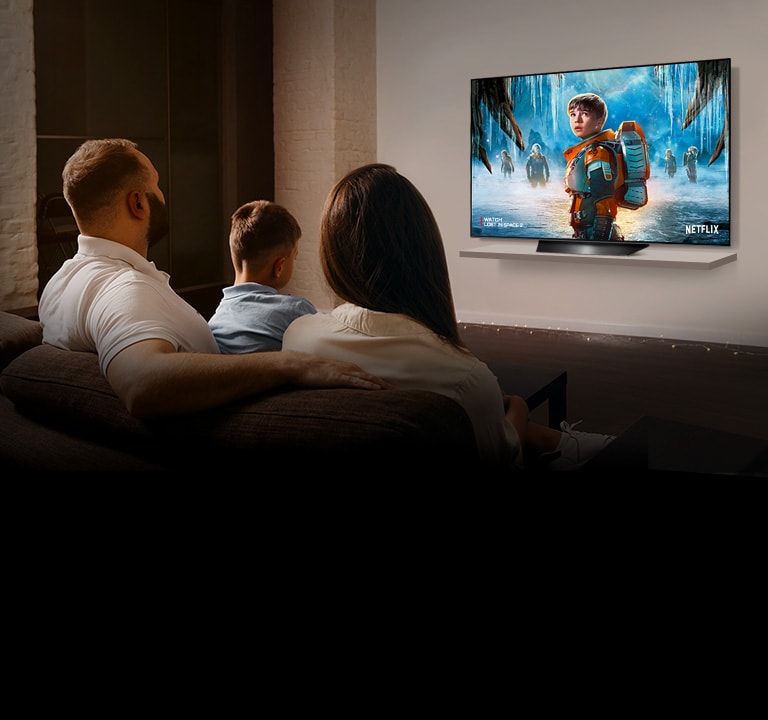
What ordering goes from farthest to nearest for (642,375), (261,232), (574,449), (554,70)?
(554,70)
(642,375)
(261,232)
(574,449)

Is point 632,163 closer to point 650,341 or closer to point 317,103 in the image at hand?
point 650,341

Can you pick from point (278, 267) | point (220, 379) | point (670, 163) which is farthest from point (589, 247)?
point (220, 379)

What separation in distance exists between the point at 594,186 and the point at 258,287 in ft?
14.4

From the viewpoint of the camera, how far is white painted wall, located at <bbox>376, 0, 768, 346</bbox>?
548 cm

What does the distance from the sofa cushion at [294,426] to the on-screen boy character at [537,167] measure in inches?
208

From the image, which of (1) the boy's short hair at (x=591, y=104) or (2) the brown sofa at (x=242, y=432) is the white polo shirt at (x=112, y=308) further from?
(1) the boy's short hair at (x=591, y=104)

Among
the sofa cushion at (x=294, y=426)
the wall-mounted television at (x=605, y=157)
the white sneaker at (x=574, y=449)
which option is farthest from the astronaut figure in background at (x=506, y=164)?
the sofa cushion at (x=294, y=426)

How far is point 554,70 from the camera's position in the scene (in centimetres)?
604

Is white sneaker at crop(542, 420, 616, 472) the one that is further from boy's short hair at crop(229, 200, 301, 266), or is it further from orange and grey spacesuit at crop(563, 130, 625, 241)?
orange and grey spacesuit at crop(563, 130, 625, 241)

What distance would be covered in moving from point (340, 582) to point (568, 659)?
0.20m

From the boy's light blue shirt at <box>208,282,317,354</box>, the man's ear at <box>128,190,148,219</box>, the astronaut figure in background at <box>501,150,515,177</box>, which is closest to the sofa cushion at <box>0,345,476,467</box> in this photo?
the man's ear at <box>128,190,148,219</box>

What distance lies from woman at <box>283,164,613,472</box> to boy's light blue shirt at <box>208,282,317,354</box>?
0.72 metres

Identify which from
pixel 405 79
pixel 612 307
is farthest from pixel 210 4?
pixel 612 307

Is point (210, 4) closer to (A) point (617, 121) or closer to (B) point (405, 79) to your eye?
(B) point (405, 79)
